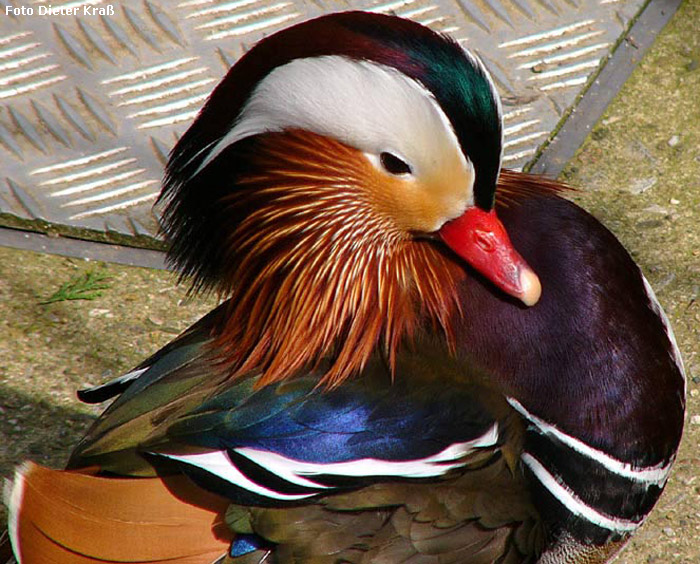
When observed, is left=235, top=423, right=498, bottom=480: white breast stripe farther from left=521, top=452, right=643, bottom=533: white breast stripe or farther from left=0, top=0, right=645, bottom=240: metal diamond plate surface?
left=0, top=0, right=645, bottom=240: metal diamond plate surface

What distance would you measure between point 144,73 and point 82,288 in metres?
0.70

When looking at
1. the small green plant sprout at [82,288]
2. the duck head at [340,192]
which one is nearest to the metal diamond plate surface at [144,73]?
the small green plant sprout at [82,288]

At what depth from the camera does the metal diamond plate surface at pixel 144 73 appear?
284cm

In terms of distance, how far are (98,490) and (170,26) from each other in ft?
5.81

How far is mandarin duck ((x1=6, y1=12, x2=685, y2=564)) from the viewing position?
5.12ft

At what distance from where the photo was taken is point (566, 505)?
5.54ft

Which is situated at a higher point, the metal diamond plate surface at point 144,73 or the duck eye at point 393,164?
the duck eye at point 393,164

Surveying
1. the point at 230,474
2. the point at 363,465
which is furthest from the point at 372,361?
the point at 230,474

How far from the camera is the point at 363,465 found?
1606mm

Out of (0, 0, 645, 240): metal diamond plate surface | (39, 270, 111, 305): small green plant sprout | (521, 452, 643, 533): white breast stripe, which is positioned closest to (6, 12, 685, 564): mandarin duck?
(521, 452, 643, 533): white breast stripe

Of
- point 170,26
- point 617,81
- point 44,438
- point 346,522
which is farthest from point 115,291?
point 617,81

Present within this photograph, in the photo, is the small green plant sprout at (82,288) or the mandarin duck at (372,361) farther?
→ the small green plant sprout at (82,288)

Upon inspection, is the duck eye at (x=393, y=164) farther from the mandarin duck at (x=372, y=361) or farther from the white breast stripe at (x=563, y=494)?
the white breast stripe at (x=563, y=494)

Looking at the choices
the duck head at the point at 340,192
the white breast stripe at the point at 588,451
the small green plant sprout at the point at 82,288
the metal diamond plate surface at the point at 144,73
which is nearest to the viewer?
the duck head at the point at 340,192
